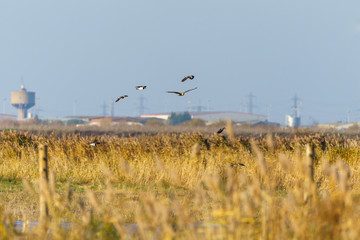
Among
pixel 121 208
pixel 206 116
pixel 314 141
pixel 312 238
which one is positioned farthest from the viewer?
pixel 206 116

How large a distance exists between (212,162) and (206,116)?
446 ft

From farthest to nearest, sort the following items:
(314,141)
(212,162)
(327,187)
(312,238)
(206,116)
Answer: (206,116) → (314,141) → (212,162) → (327,187) → (312,238)

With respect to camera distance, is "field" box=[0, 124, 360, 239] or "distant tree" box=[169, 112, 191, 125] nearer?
"field" box=[0, 124, 360, 239]

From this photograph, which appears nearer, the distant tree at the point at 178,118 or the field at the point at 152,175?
the field at the point at 152,175

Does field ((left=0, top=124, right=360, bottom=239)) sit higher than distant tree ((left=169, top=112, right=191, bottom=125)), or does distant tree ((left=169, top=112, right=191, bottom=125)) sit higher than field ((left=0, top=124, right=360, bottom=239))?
distant tree ((left=169, top=112, right=191, bottom=125))

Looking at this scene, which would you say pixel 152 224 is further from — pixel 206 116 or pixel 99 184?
pixel 206 116

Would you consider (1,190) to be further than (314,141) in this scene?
No

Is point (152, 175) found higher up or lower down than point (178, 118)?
lower down

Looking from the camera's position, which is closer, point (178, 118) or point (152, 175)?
point (152, 175)

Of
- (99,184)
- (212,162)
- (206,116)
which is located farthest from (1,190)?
(206,116)

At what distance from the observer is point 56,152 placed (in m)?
19.5

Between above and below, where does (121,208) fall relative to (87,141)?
below

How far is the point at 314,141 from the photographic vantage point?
67.7ft

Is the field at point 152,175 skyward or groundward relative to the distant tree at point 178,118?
groundward
